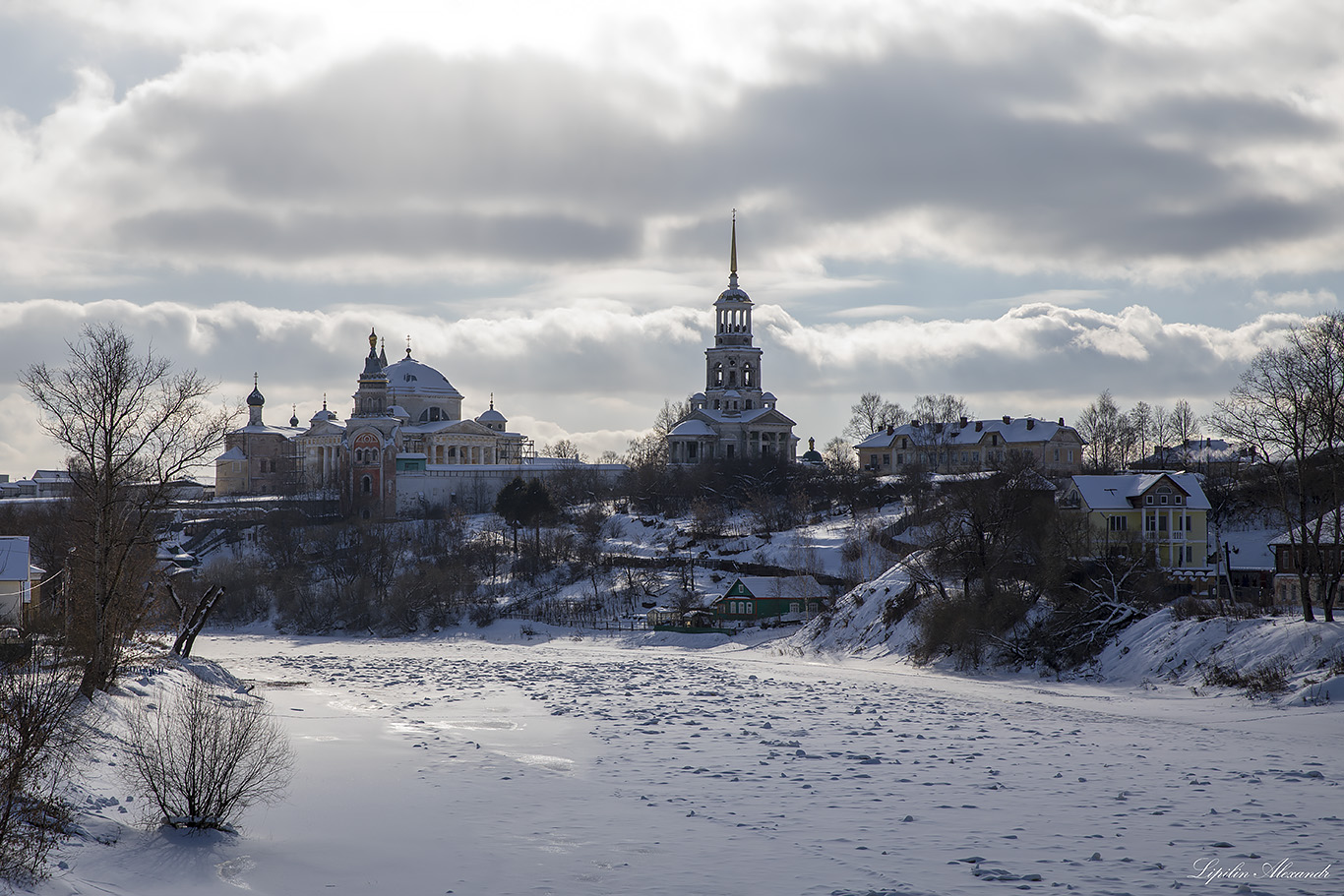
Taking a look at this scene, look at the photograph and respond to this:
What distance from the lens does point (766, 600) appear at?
184 feet

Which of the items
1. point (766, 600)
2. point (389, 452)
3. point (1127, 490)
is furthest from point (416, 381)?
point (1127, 490)

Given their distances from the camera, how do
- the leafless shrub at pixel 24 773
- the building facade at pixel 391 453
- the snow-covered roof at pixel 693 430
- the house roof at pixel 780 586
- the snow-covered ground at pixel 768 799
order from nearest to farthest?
the leafless shrub at pixel 24 773 < the snow-covered ground at pixel 768 799 < the house roof at pixel 780 586 < the building facade at pixel 391 453 < the snow-covered roof at pixel 693 430

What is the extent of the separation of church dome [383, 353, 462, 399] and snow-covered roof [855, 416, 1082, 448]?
3846 cm

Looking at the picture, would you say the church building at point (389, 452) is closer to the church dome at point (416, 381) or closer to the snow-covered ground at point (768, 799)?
the church dome at point (416, 381)

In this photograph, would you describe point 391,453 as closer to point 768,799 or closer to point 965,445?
point 965,445

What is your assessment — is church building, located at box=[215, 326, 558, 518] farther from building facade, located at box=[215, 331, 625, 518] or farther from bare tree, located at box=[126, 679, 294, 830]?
bare tree, located at box=[126, 679, 294, 830]

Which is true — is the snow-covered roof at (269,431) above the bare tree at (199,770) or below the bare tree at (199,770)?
above

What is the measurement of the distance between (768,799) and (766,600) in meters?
38.4

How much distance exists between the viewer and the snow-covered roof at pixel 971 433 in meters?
92.9

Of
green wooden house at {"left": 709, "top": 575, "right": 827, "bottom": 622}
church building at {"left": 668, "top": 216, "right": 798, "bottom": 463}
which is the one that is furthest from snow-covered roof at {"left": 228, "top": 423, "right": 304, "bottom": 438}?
green wooden house at {"left": 709, "top": 575, "right": 827, "bottom": 622}

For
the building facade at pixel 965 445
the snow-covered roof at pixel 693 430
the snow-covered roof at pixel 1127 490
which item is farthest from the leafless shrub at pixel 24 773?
the snow-covered roof at pixel 693 430

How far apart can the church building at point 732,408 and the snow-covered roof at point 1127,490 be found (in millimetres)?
49234

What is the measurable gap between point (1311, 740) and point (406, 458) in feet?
261

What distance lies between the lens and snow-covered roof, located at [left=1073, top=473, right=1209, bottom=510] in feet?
157
